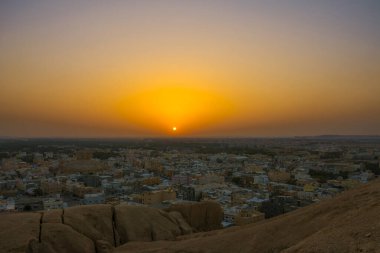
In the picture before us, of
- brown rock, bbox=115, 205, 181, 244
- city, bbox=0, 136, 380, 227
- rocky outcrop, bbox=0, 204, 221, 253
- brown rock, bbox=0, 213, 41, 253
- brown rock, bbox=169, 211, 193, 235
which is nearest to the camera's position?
brown rock, bbox=0, 213, 41, 253

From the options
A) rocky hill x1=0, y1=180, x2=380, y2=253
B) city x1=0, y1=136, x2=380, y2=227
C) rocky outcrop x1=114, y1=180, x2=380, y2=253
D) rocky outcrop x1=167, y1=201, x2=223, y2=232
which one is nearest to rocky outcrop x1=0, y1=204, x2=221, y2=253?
rocky hill x1=0, y1=180, x2=380, y2=253

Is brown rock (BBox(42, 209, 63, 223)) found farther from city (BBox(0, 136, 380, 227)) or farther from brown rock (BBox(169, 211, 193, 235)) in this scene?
city (BBox(0, 136, 380, 227))

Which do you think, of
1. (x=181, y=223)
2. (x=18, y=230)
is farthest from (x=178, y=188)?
(x=18, y=230)

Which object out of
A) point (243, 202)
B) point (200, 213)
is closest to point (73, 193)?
point (243, 202)

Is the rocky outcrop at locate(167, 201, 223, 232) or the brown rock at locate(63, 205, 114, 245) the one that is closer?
the brown rock at locate(63, 205, 114, 245)

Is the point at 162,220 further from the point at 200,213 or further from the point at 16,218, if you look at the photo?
the point at 16,218

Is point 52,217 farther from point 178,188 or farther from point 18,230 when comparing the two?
point 178,188

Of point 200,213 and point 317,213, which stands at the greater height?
point 317,213

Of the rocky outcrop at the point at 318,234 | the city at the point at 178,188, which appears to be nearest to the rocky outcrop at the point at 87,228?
the rocky outcrop at the point at 318,234
